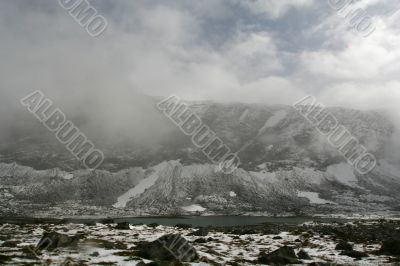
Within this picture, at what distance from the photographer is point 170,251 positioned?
95.9ft

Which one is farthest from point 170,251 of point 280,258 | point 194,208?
point 194,208

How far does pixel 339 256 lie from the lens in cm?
3234

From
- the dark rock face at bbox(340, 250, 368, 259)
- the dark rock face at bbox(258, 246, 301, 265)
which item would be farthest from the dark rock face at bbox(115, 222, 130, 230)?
the dark rock face at bbox(340, 250, 368, 259)

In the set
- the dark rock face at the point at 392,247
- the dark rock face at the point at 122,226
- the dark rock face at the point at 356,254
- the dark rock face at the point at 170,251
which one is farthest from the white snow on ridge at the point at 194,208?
the dark rock face at the point at 170,251

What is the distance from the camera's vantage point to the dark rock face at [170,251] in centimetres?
2841

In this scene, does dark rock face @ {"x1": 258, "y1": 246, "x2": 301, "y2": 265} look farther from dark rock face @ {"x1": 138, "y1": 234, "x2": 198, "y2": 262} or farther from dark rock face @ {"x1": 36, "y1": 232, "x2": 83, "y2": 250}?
dark rock face @ {"x1": 36, "y1": 232, "x2": 83, "y2": 250}

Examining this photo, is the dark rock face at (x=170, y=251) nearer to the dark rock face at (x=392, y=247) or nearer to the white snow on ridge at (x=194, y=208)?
the dark rock face at (x=392, y=247)

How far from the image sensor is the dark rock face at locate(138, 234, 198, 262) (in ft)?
93.2

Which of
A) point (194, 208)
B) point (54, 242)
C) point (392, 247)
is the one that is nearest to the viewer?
point (54, 242)

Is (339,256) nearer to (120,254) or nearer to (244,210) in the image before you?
(120,254)

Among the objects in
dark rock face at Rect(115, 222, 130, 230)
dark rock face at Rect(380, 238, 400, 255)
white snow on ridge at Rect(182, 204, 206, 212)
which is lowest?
dark rock face at Rect(115, 222, 130, 230)

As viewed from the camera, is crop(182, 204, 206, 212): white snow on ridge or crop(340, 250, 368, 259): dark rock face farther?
crop(182, 204, 206, 212): white snow on ridge

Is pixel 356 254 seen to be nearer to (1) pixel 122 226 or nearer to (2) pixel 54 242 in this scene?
(2) pixel 54 242

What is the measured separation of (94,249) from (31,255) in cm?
550
